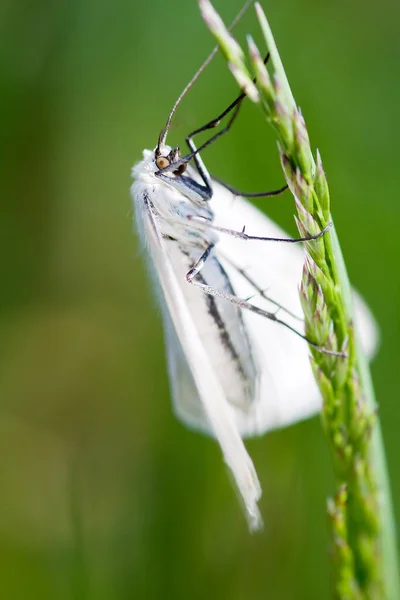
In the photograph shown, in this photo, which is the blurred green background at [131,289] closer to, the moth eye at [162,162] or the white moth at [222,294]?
the white moth at [222,294]

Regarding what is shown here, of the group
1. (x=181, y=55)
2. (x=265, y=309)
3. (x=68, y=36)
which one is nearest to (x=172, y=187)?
(x=265, y=309)

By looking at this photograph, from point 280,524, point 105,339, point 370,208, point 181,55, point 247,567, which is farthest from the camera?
point 105,339

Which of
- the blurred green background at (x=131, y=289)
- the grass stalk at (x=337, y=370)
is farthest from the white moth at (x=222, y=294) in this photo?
the grass stalk at (x=337, y=370)

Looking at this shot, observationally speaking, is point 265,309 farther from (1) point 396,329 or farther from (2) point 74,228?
(2) point 74,228

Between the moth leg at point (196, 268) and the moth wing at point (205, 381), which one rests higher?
the moth leg at point (196, 268)

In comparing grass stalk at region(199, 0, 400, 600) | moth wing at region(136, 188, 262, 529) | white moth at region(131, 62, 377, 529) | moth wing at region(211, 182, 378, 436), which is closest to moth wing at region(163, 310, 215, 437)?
white moth at region(131, 62, 377, 529)

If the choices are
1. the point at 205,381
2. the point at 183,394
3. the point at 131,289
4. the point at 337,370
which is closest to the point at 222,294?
the point at 205,381

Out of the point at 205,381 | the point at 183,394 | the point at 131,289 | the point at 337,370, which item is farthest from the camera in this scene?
the point at 131,289

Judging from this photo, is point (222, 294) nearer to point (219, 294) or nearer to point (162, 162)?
point (219, 294)
